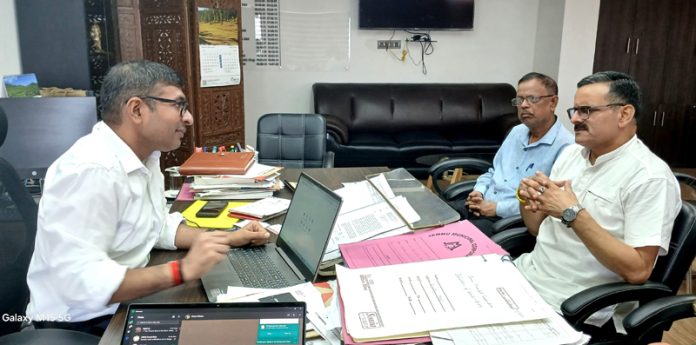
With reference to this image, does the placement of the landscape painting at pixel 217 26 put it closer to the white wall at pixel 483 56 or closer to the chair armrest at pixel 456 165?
the white wall at pixel 483 56

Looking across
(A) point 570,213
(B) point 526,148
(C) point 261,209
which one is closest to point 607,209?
(A) point 570,213

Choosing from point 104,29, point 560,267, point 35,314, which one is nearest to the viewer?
point 35,314

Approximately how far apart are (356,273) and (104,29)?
10.6 feet

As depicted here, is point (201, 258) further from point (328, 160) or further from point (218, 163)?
point (328, 160)

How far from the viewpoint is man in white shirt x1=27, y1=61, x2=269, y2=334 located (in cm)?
115

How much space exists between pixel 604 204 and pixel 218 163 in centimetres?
146

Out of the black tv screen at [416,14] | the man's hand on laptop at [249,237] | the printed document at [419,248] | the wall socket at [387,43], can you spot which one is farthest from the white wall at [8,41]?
the wall socket at [387,43]

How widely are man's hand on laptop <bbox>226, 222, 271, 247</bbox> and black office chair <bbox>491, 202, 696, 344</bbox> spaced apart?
85 cm

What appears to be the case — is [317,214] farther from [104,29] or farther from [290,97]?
[290,97]

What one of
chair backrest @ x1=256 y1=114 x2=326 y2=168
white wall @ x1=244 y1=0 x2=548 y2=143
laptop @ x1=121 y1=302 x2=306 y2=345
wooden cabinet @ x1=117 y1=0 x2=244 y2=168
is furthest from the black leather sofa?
laptop @ x1=121 y1=302 x2=306 y2=345

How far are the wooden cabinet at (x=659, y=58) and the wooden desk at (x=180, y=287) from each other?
3926 millimetres

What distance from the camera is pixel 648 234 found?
140 centimetres

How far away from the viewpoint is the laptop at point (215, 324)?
0.94 m

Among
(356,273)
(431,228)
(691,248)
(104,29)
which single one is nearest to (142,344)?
(356,273)
